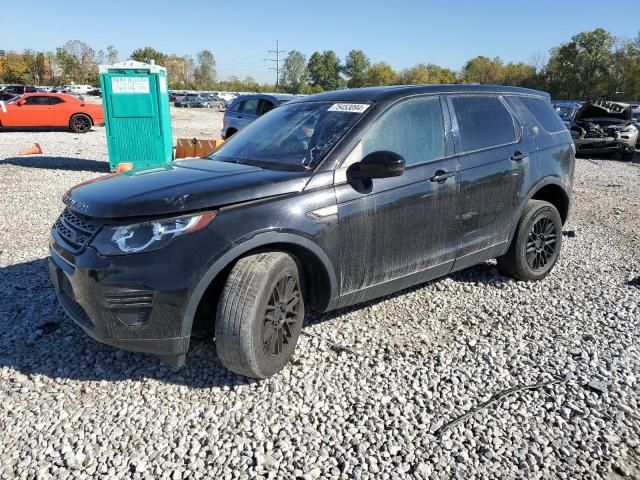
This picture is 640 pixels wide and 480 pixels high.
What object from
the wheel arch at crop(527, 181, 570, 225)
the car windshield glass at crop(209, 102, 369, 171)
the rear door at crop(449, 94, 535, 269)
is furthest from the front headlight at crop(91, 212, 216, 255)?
the wheel arch at crop(527, 181, 570, 225)

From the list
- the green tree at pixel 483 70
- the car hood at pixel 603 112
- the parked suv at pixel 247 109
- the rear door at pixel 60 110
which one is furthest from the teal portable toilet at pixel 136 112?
the green tree at pixel 483 70

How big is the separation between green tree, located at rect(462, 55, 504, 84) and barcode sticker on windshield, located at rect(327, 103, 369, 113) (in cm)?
7844

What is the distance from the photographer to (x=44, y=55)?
97.0m

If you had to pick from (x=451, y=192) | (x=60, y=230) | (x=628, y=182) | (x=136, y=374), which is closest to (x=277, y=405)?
(x=136, y=374)

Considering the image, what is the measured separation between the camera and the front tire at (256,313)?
9.50 ft

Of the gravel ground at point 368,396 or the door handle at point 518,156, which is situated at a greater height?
the door handle at point 518,156

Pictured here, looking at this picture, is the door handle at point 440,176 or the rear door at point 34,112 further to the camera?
the rear door at point 34,112

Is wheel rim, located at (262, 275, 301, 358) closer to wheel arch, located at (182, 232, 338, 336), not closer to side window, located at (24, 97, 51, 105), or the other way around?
wheel arch, located at (182, 232, 338, 336)

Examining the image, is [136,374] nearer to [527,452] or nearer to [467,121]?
[527,452]

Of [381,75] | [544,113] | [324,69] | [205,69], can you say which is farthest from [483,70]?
[544,113]

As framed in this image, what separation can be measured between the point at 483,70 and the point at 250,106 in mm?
81338

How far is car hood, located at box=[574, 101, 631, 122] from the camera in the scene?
15547 mm

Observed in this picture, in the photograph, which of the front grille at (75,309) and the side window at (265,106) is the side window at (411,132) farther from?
the side window at (265,106)

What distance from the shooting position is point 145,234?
277cm
